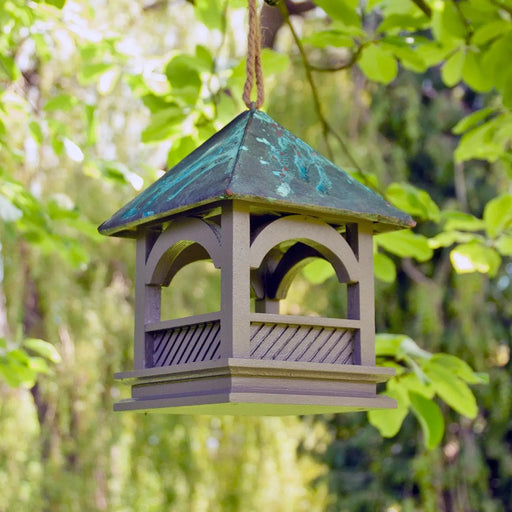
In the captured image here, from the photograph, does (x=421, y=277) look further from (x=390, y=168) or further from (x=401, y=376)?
(x=401, y=376)

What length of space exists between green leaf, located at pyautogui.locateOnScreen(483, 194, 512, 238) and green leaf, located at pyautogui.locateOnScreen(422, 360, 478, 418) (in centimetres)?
35

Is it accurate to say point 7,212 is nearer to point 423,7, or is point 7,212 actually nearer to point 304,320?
point 304,320

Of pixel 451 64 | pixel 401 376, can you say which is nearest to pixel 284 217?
pixel 401 376

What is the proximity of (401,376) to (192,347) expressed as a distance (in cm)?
61

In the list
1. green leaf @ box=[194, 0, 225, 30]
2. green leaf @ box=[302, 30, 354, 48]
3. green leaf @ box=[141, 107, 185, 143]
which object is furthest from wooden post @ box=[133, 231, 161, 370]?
green leaf @ box=[194, 0, 225, 30]

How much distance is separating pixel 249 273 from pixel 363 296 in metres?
0.20

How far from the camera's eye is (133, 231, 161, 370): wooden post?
119 centimetres

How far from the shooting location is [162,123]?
1.60 m

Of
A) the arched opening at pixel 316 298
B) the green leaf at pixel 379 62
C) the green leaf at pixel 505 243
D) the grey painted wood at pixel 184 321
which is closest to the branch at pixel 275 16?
the green leaf at pixel 379 62

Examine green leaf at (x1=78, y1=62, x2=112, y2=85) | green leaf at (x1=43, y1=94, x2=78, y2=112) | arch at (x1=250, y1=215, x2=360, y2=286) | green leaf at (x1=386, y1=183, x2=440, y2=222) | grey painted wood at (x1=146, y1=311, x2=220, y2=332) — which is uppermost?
green leaf at (x1=78, y1=62, x2=112, y2=85)

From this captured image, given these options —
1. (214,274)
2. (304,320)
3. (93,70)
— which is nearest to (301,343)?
(304,320)

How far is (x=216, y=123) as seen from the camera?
1.69 m

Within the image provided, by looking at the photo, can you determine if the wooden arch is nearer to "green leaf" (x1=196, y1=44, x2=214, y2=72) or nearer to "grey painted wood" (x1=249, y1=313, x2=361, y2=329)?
"grey painted wood" (x1=249, y1=313, x2=361, y2=329)

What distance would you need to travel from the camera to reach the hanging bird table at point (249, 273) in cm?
102
